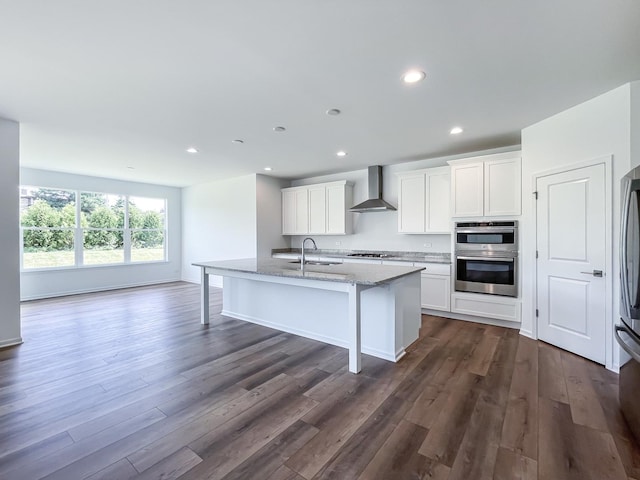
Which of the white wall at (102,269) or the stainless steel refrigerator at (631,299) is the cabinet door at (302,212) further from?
the stainless steel refrigerator at (631,299)

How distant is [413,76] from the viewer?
98.0 inches

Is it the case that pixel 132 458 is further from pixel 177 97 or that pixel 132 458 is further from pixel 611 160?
pixel 611 160

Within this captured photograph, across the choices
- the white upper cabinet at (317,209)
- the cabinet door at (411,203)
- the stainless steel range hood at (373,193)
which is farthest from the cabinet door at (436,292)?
the white upper cabinet at (317,209)

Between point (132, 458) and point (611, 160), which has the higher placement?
point (611, 160)

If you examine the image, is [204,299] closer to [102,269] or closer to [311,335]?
[311,335]

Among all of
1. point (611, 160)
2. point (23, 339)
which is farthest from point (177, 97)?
point (611, 160)

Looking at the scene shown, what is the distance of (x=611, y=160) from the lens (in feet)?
9.13

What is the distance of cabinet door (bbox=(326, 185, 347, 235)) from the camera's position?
6.00 m

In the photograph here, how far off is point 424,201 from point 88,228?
22.7 ft

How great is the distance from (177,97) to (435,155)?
3865mm

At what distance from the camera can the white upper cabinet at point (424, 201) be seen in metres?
4.78

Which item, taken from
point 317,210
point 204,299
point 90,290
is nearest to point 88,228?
point 90,290

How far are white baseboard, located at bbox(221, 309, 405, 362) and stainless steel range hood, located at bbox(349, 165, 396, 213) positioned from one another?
266 centimetres

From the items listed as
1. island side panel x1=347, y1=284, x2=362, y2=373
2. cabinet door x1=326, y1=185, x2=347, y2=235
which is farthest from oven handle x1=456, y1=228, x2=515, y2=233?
island side panel x1=347, y1=284, x2=362, y2=373
